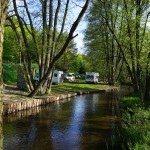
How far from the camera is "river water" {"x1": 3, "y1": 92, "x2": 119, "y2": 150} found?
538 inches

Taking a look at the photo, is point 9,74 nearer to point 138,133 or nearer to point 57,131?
point 57,131

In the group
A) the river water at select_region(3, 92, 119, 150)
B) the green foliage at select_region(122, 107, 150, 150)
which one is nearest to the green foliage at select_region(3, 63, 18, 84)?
the river water at select_region(3, 92, 119, 150)

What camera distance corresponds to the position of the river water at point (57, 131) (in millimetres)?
13664

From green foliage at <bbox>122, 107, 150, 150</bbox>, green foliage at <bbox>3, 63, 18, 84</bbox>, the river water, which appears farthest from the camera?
green foliage at <bbox>3, 63, 18, 84</bbox>

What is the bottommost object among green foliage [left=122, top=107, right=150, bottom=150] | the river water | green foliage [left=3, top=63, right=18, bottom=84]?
the river water

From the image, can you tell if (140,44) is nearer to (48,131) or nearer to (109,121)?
(109,121)

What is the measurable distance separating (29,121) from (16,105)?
3612mm

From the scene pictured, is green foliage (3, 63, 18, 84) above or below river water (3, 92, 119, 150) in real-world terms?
above

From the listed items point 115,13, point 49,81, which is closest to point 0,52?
point 115,13

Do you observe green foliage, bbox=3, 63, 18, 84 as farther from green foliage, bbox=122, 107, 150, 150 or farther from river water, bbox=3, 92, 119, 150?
green foliage, bbox=122, 107, 150, 150

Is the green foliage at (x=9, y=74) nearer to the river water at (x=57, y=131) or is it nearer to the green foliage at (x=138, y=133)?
the river water at (x=57, y=131)

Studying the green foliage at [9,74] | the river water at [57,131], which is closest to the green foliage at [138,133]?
the river water at [57,131]

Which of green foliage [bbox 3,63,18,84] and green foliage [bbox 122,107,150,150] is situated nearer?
green foliage [bbox 122,107,150,150]

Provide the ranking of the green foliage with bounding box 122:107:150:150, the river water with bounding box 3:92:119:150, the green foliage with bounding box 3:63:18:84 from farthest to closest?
1. the green foliage with bounding box 3:63:18:84
2. the river water with bounding box 3:92:119:150
3. the green foliage with bounding box 122:107:150:150
